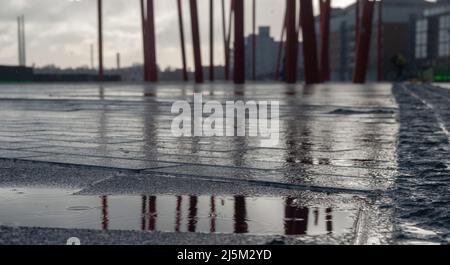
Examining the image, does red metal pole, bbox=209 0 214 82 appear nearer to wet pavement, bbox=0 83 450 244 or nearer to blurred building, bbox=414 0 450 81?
blurred building, bbox=414 0 450 81

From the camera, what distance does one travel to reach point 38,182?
13.5 feet

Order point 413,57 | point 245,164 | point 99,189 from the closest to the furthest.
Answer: point 99,189
point 245,164
point 413,57

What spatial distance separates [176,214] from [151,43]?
4697 cm

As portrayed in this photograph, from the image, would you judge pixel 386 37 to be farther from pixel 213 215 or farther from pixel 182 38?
pixel 213 215

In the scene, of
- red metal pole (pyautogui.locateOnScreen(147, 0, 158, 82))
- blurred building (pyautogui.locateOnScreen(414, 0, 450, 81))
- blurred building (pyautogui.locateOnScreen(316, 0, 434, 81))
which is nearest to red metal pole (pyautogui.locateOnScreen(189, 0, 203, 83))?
red metal pole (pyautogui.locateOnScreen(147, 0, 158, 82))

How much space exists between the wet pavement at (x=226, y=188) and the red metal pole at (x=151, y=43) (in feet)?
133

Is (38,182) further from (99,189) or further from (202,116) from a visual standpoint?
(202,116)

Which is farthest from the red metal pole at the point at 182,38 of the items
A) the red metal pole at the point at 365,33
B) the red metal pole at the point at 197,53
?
the red metal pole at the point at 365,33

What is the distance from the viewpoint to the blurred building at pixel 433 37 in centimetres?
10753

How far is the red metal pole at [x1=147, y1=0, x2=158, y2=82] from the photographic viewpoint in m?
47.3

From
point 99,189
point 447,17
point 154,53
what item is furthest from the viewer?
point 447,17

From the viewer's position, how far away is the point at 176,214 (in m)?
3.07

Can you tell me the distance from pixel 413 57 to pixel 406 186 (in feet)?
389
